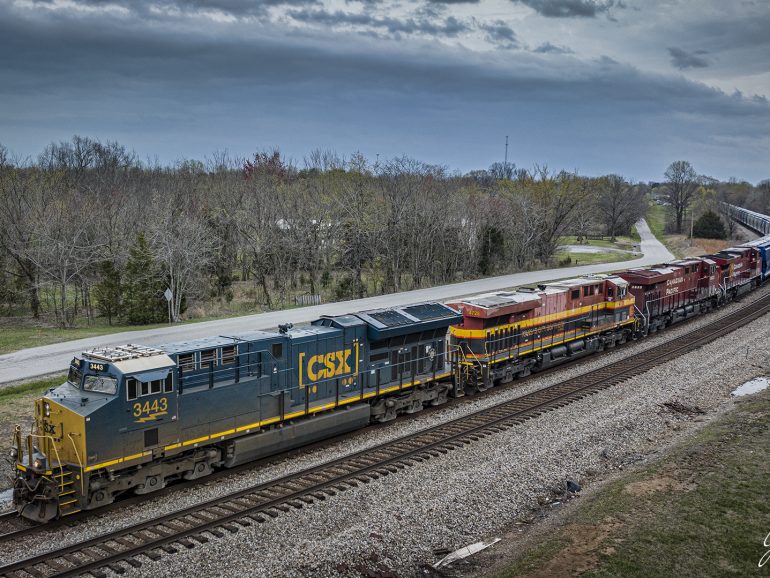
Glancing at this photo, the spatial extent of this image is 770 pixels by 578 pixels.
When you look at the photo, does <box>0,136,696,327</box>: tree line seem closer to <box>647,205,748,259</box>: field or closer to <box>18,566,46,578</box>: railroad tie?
<box>647,205,748,259</box>: field

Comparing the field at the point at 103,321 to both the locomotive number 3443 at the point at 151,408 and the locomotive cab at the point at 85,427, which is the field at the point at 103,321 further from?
the locomotive number 3443 at the point at 151,408

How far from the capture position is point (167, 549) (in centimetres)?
1174

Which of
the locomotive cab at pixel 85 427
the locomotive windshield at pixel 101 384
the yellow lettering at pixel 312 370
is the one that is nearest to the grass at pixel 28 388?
the locomotive cab at pixel 85 427

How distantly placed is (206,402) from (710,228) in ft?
312

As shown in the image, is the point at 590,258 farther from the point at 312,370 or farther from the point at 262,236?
the point at 312,370

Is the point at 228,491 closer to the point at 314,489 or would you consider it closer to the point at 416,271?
the point at 314,489

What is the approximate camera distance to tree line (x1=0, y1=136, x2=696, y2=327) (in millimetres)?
37719

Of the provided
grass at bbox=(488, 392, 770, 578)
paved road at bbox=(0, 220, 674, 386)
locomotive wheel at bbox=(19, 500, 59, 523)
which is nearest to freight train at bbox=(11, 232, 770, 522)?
locomotive wheel at bbox=(19, 500, 59, 523)

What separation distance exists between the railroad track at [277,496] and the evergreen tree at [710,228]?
265 ft

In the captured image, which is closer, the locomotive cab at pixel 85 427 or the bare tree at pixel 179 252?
the locomotive cab at pixel 85 427

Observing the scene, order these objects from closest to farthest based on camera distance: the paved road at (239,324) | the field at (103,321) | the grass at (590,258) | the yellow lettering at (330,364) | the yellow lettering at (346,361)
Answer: the yellow lettering at (330,364)
the yellow lettering at (346,361)
the paved road at (239,324)
the field at (103,321)
the grass at (590,258)

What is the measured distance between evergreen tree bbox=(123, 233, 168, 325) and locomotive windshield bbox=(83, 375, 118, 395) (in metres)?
23.7

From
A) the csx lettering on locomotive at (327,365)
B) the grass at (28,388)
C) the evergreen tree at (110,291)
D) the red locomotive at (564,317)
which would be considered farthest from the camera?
the evergreen tree at (110,291)

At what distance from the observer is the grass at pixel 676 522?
35.8ft
